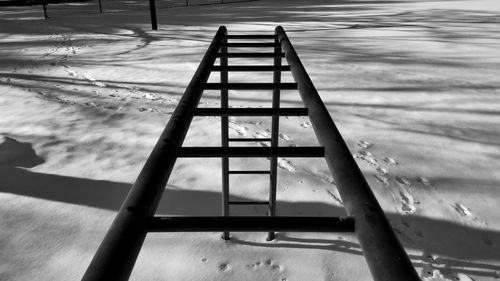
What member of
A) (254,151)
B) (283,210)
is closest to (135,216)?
(254,151)

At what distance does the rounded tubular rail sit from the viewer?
2.10ft

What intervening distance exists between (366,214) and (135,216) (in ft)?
1.54

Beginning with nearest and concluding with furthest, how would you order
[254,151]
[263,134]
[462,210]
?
[254,151] → [462,210] → [263,134]

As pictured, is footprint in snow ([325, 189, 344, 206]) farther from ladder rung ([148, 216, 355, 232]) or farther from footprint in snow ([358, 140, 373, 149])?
ladder rung ([148, 216, 355, 232])

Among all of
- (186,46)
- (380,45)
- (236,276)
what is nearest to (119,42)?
(186,46)

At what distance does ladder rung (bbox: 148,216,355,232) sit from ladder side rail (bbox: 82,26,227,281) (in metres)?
0.04

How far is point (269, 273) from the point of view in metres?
2.44

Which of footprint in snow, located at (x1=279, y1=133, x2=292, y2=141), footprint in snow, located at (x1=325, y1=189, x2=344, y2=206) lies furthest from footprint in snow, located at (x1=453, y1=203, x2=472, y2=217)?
footprint in snow, located at (x1=279, y1=133, x2=292, y2=141)

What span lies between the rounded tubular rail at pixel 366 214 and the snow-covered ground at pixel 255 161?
151 centimetres

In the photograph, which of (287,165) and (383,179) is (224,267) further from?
(383,179)

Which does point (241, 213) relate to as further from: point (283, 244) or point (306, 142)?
point (306, 142)

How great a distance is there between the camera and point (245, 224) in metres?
0.83

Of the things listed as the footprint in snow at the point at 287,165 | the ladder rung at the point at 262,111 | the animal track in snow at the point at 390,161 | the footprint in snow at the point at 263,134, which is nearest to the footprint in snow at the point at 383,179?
the animal track in snow at the point at 390,161

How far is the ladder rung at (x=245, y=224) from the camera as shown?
83cm
